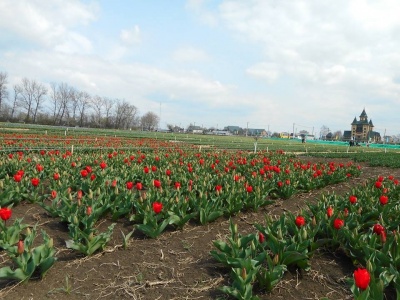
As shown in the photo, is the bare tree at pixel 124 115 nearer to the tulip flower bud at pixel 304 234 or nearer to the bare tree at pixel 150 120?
the bare tree at pixel 150 120

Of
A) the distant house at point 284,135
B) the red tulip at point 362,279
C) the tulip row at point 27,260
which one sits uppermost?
the distant house at point 284,135

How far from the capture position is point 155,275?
3381mm

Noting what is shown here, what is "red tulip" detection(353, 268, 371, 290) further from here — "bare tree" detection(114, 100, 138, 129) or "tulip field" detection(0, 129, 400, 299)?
"bare tree" detection(114, 100, 138, 129)

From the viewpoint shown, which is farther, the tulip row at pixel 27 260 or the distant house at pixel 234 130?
the distant house at pixel 234 130

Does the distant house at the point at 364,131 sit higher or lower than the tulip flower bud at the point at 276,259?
higher

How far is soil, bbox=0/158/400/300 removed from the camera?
119 inches

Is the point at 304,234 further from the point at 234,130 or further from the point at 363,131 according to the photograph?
the point at 234,130

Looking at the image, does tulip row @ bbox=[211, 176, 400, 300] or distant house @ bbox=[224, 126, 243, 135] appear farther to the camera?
distant house @ bbox=[224, 126, 243, 135]

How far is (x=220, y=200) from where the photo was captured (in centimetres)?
543

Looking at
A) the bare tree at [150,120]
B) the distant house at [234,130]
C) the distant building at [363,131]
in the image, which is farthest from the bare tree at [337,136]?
the bare tree at [150,120]

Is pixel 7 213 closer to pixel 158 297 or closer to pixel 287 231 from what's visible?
pixel 158 297

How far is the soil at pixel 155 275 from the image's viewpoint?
9.95 feet

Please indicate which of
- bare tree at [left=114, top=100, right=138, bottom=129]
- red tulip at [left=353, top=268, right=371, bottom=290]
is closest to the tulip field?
red tulip at [left=353, top=268, right=371, bottom=290]

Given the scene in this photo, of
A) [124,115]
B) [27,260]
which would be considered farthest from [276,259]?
[124,115]
